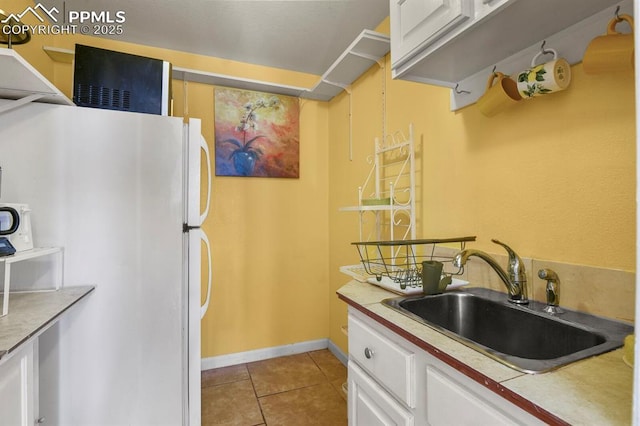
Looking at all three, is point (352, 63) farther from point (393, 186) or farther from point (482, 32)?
point (482, 32)

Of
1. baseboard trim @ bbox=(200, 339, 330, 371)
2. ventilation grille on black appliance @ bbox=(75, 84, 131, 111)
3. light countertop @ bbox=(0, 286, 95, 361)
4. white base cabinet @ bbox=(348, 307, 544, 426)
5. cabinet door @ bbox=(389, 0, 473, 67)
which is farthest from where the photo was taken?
baseboard trim @ bbox=(200, 339, 330, 371)

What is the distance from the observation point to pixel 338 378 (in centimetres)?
229

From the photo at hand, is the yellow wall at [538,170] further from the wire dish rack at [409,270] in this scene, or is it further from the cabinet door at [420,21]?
the cabinet door at [420,21]

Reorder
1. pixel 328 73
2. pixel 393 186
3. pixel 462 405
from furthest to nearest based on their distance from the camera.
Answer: pixel 328 73 < pixel 393 186 < pixel 462 405

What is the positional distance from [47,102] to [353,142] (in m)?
1.85

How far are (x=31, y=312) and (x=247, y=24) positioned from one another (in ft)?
6.49

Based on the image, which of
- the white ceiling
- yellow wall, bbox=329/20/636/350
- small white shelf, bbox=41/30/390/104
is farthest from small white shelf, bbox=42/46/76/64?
yellow wall, bbox=329/20/636/350

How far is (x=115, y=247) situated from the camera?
1.38m

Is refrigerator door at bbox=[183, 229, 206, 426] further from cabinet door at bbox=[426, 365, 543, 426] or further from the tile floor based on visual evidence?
cabinet door at bbox=[426, 365, 543, 426]

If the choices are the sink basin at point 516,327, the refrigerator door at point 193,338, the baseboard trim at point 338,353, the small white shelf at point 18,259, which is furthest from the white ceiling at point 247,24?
the baseboard trim at point 338,353

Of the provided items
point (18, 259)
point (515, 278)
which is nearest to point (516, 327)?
point (515, 278)

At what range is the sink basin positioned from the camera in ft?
2.31

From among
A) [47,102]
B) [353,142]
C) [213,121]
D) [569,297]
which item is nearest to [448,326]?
[569,297]

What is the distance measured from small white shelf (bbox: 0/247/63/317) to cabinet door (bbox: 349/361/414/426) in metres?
1.21
